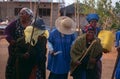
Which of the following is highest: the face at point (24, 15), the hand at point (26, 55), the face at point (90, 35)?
the face at point (24, 15)

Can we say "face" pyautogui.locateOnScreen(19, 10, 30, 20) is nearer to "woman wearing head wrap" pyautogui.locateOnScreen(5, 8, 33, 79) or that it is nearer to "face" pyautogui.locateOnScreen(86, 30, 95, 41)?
"woman wearing head wrap" pyautogui.locateOnScreen(5, 8, 33, 79)

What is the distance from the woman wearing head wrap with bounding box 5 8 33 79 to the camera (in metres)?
8.86

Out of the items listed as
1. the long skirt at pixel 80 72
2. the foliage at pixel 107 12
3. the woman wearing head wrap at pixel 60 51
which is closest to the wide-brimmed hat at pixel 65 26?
the woman wearing head wrap at pixel 60 51

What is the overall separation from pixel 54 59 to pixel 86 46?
0.79m

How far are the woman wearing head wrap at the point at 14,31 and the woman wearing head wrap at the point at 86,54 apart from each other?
105 cm

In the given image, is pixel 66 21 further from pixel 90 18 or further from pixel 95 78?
pixel 95 78

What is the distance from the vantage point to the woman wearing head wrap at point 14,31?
29.1ft

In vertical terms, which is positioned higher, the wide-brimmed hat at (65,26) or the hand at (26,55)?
the wide-brimmed hat at (65,26)

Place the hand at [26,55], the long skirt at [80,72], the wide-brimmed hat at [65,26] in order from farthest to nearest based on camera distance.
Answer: the wide-brimmed hat at [65,26] → the long skirt at [80,72] → the hand at [26,55]

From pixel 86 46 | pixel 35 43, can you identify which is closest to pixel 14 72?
pixel 35 43

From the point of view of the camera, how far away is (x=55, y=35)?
9.01 m

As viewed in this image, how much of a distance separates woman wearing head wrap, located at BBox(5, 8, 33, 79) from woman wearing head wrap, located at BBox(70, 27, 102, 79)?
105 cm

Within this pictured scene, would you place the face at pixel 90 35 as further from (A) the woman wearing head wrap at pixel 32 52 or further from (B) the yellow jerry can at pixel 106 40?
(A) the woman wearing head wrap at pixel 32 52

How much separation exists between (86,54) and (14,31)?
1.53 metres
